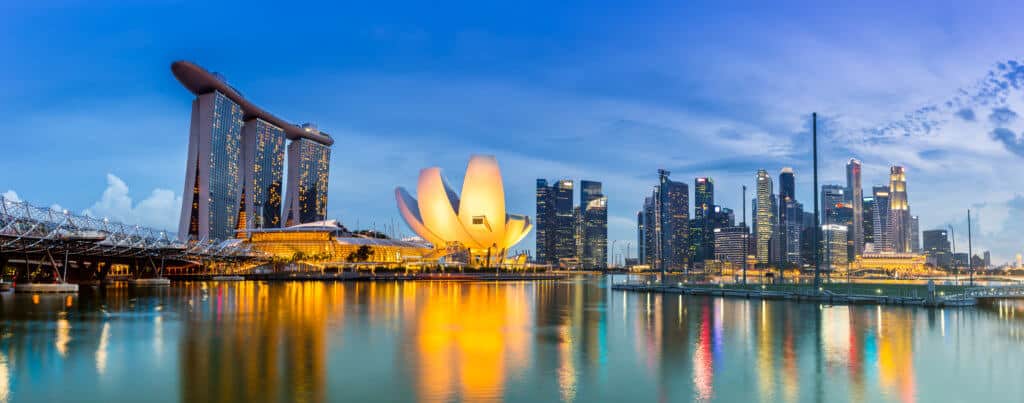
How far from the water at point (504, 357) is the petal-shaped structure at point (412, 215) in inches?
2701

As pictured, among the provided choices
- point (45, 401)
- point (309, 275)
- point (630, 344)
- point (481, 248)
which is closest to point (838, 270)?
point (481, 248)

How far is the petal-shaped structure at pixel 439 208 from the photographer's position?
87438 millimetres

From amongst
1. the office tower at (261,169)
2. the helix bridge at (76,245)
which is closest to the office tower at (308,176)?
the office tower at (261,169)

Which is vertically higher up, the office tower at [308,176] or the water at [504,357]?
the office tower at [308,176]

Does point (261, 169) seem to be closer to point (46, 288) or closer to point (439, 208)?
point (439, 208)

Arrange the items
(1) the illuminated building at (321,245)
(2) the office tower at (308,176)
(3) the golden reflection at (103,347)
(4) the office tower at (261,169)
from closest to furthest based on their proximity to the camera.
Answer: (3) the golden reflection at (103,347) → (1) the illuminated building at (321,245) → (4) the office tower at (261,169) → (2) the office tower at (308,176)

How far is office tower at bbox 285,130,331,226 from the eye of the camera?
166750mm

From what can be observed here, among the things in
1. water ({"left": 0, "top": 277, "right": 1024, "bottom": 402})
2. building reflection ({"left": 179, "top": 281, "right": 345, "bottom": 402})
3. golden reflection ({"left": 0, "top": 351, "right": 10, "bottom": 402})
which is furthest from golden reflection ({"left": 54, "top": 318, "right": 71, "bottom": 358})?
building reflection ({"left": 179, "top": 281, "right": 345, "bottom": 402})

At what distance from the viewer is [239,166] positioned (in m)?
127

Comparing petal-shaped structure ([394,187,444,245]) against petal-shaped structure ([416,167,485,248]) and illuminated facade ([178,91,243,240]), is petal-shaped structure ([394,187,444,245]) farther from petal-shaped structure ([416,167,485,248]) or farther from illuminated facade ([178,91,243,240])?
illuminated facade ([178,91,243,240])

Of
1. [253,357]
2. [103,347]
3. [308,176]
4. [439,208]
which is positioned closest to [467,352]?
[253,357]

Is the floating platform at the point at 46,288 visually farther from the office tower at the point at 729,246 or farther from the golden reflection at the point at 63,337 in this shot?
the office tower at the point at 729,246

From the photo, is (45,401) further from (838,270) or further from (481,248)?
(838,270)

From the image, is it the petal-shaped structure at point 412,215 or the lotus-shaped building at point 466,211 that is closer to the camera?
the lotus-shaped building at point 466,211
